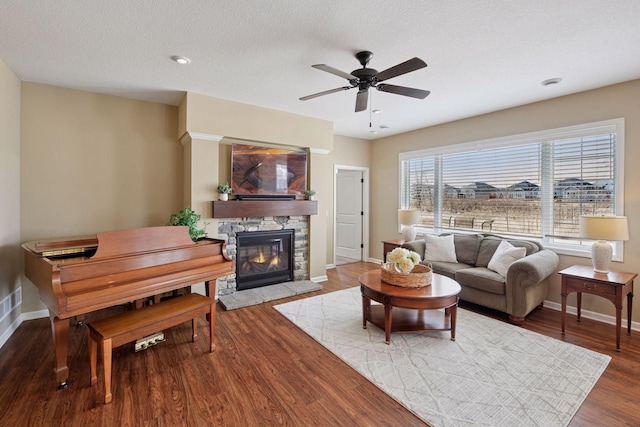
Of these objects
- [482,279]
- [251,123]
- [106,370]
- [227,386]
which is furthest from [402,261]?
[251,123]

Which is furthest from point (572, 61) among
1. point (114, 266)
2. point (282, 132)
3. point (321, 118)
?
point (114, 266)

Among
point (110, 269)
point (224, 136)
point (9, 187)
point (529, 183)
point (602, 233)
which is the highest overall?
point (224, 136)

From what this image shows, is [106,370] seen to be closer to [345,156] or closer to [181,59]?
[181,59]

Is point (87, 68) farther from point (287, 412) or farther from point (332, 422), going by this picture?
point (332, 422)

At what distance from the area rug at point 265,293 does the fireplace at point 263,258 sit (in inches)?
5.4

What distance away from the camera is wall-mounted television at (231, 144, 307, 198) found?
4160 millimetres

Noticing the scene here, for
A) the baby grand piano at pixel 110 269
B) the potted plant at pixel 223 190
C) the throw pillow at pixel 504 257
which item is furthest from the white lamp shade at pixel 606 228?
the potted plant at pixel 223 190

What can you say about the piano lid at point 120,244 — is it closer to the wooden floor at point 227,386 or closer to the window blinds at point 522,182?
the wooden floor at point 227,386

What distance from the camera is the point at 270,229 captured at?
4.53 m

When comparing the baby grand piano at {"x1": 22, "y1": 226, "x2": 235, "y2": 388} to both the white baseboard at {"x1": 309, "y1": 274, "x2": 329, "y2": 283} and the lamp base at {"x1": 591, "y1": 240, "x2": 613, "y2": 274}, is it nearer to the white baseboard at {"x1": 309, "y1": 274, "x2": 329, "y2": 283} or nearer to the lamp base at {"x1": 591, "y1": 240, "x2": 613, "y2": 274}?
the white baseboard at {"x1": 309, "y1": 274, "x2": 329, "y2": 283}

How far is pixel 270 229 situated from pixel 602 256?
402 centimetres

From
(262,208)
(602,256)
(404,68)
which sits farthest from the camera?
(262,208)

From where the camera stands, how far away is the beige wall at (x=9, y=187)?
9.28 feet

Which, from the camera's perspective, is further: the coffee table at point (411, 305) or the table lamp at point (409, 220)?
the table lamp at point (409, 220)
